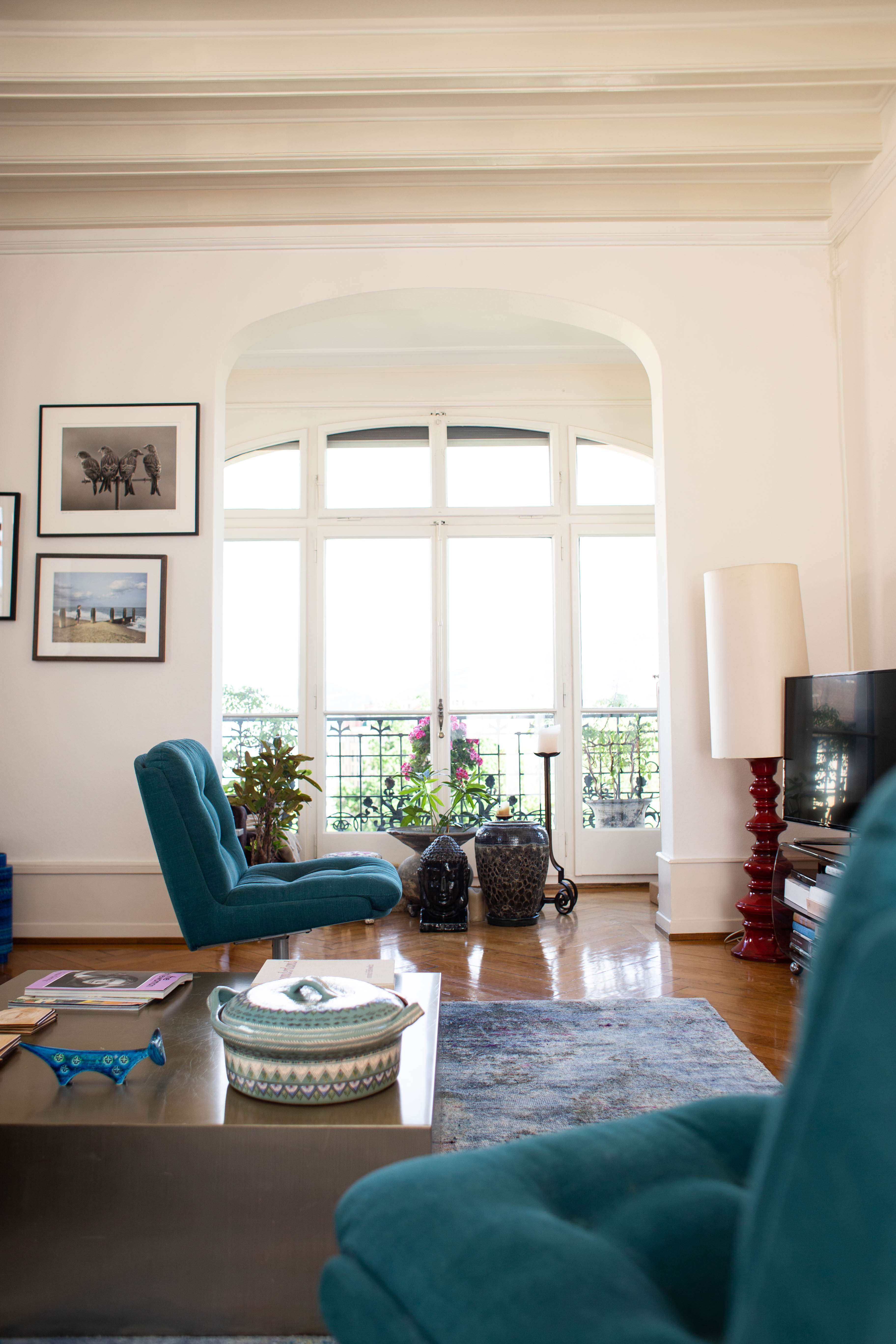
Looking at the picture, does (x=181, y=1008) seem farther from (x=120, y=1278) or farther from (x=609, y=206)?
(x=609, y=206)

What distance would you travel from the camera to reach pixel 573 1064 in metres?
2.26

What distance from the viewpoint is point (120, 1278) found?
49.0 inches

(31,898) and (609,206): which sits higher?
(609,206)

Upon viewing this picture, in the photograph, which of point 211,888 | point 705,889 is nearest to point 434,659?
point 705,889

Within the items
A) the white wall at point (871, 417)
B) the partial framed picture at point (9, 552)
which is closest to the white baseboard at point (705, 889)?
the white wall at point (871, 417)

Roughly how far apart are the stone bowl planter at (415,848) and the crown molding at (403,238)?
281cm

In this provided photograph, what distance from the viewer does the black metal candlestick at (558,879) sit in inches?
170

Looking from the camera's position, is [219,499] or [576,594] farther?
[576,594]

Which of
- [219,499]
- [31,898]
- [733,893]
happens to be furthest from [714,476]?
[31,898]

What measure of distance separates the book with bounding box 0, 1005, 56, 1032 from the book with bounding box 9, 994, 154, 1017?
2 cm

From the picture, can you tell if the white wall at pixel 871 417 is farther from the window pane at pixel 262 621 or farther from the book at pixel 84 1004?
the window pane at pixel 262 621

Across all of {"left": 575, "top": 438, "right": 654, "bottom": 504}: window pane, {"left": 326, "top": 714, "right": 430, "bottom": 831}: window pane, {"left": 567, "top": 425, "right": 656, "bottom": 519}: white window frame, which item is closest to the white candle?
{"left": 326, "top": 714, "right": 430, "bottom": 831}: window pane

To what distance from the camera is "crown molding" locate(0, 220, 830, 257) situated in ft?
13.0

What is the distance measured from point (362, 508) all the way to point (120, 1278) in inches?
184
